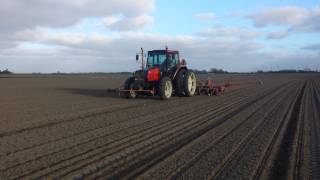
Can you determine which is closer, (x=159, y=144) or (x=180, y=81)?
(x=159, y=144)

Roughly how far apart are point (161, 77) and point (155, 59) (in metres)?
0.79

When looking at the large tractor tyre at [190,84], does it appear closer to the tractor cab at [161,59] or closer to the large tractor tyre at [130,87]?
the tractor cab at [161,59]

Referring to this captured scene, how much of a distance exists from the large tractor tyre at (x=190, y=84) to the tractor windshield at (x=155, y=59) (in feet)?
4.36

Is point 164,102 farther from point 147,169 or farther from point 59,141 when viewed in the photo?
point 147,169

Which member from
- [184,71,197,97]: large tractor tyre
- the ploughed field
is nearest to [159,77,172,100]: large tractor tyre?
[184,71,197,97]: large tractor tyre

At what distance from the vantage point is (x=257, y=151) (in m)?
8.73

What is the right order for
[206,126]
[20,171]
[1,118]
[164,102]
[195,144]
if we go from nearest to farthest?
[20,171]
[195,144]
[206,126]
[1,118]
[164,102]

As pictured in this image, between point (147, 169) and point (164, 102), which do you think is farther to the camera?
point (164, 102)

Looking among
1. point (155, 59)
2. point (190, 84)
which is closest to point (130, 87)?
point (155, 59)

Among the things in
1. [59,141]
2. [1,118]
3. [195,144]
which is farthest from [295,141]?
[1,118]

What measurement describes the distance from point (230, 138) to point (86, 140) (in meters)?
2.88

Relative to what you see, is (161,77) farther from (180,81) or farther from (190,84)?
(190,84)

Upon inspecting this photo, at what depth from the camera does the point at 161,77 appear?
19828mm

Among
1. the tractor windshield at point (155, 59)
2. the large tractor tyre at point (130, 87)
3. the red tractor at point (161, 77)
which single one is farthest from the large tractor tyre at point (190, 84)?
the large tractor tyre at point (130, 87)
